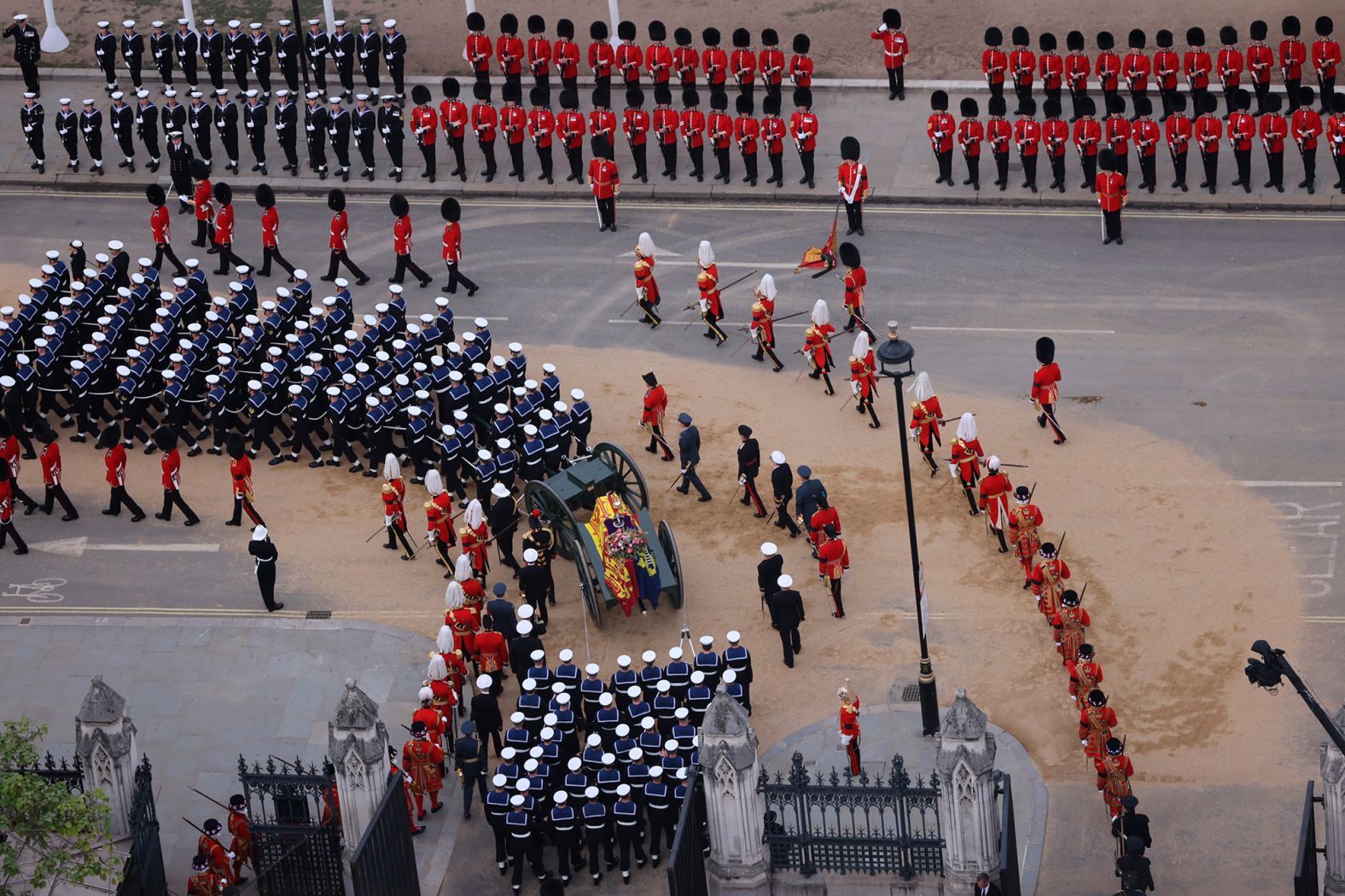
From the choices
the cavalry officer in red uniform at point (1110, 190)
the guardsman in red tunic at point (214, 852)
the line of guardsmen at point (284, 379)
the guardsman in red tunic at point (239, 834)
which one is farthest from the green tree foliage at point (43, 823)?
the cavalry officer in red uniform at point (1110, 190)

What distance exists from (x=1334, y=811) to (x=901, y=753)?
5.62 meters

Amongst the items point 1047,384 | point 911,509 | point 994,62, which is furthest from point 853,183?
Result: point 911,509

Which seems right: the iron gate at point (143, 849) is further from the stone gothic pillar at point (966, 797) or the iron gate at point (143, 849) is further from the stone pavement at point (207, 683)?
the stone gothic pillar at point (966, 797)

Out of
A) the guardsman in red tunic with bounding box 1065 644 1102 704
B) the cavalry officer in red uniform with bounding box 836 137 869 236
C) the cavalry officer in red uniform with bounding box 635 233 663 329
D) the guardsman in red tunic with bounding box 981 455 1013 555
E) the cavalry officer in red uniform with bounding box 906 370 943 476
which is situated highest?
the cavalry officer in red uniform with bounding box 836 137 869 236

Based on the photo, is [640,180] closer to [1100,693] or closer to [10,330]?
[10,330]

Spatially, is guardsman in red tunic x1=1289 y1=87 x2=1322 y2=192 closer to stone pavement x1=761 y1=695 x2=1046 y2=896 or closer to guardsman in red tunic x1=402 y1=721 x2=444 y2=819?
stone pavement x1=761 y1=695 x2=1046 y2=896

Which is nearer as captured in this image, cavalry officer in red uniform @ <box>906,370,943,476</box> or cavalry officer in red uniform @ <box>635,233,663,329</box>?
cavalry officer in red uniform @ <box>906,370,943,476</box>

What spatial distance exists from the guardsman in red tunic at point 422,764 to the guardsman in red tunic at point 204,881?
2629 mm

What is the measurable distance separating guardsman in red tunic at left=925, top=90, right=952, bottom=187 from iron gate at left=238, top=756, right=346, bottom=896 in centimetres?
1808

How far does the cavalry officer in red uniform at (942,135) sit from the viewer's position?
43.4 metres

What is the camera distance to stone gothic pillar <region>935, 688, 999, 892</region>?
90.3 feet

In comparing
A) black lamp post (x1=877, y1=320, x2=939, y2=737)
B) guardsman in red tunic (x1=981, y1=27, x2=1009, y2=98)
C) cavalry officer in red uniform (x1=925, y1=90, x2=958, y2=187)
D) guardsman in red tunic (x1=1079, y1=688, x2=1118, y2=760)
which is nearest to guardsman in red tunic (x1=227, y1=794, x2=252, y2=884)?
black lamp post (x1=877, y1=320, x2=939, y2=737)

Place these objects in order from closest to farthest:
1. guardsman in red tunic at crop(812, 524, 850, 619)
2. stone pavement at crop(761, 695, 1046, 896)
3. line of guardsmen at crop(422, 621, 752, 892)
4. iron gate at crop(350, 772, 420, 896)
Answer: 1. iron gate at crop(350, 772, 420, 896)
2. line of guardsmen at crop(422, 621, 752, 892)
3. stone pavement at crop(761, 695, 1046, 896)
4. guardsman in red tunic at crop(812, 524, 850, 619)

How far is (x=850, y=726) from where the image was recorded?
3064 centimetres
